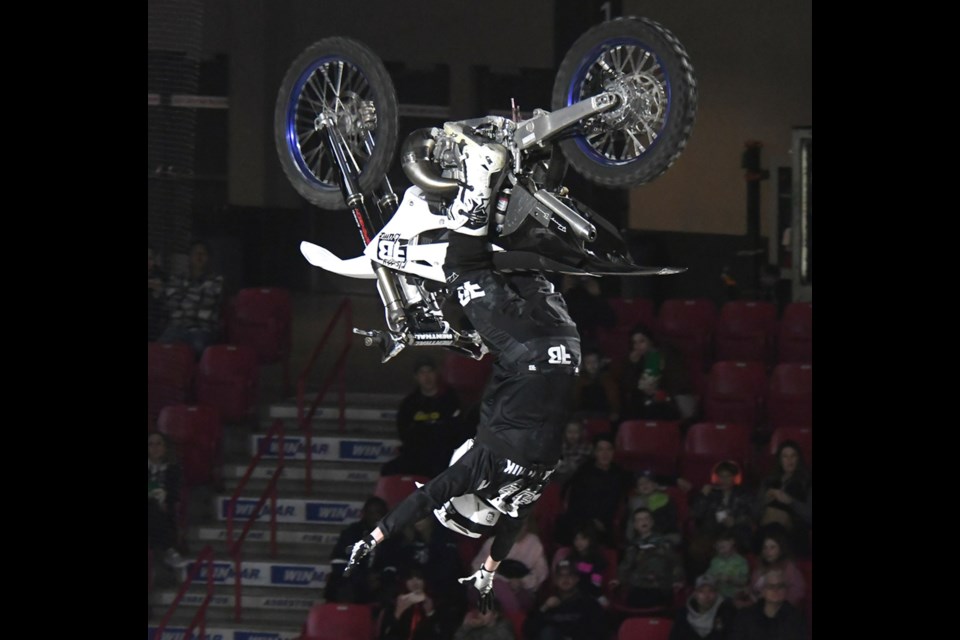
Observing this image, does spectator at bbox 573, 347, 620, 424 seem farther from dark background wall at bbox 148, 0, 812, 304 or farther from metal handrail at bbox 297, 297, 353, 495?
metal handrail at bbox 297, 297, 353, 495

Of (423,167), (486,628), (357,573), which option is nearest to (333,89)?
(423,167)

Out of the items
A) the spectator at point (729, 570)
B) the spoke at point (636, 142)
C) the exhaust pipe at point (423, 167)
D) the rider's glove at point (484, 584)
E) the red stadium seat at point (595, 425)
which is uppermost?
the spoke at point (636, 142)

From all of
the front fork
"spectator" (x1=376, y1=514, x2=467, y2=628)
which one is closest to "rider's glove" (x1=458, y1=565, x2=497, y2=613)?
the front fork

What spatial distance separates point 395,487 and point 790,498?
6.36 ft

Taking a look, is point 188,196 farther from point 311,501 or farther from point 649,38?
point 649,38

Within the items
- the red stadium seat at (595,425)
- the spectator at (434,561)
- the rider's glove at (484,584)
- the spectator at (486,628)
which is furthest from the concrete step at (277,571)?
the rider's glove at (484,584)

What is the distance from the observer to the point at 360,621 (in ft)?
27.4

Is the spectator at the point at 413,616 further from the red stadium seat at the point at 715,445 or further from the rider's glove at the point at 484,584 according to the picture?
the rider's glove at the point at 484,584

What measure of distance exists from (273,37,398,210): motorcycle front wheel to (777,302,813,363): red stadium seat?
13.2ft

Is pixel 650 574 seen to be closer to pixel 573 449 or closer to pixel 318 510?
pixel 573 449

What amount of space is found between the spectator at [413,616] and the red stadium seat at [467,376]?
144 cm

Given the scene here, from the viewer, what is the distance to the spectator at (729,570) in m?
8.34

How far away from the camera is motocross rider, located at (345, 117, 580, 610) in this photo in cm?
558
